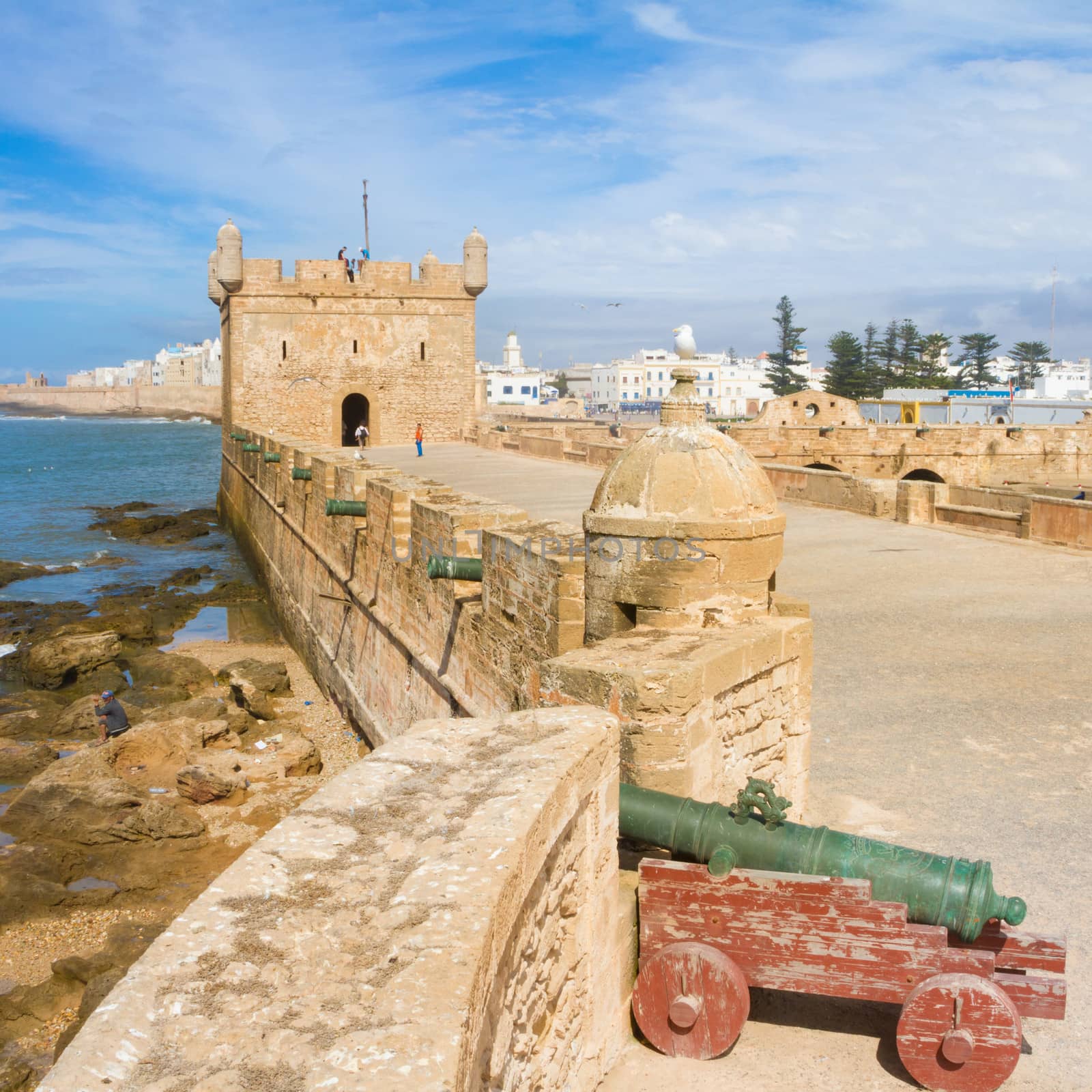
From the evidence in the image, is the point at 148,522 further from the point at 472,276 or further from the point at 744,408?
the point at 744,408

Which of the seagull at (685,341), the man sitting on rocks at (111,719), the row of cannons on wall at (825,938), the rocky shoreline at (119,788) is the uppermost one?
the seagull at (685,341)

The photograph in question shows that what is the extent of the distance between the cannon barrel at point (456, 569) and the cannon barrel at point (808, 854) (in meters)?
3.54

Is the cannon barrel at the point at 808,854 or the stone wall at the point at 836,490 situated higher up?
the stone wall at the point at 836,490

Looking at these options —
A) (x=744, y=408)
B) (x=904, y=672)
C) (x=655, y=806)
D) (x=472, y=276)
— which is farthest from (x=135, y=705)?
(x=744, y=408)

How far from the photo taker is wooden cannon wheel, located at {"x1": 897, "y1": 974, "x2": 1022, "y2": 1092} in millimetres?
3055

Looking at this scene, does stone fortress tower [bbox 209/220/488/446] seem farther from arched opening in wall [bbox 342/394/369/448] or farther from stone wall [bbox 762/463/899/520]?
stone wall [bbox 762/463/899/520]

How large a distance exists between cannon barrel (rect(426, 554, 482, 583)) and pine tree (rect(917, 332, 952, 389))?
63060 mm

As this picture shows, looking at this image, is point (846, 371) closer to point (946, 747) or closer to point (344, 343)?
point (344, 343)

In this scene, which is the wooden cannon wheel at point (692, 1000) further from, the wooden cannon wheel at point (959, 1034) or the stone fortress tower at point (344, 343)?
the stone fortress tower at point (344, 343)

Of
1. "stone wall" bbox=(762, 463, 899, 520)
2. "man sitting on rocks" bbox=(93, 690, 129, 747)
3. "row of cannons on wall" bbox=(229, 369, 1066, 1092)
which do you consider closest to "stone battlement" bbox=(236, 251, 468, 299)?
"stone wall" bbox=(762, 463, 899, 520)

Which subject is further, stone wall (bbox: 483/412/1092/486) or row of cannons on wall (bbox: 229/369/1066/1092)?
stone wall (bbox: 483/412/1092/486)

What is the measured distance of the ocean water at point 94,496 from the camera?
24.8 m

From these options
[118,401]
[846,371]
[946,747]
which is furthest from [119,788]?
[118,401]

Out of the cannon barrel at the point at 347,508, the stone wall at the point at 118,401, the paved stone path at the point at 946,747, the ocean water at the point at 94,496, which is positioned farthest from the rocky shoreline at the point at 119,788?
the stone wall at the point at 118,401
